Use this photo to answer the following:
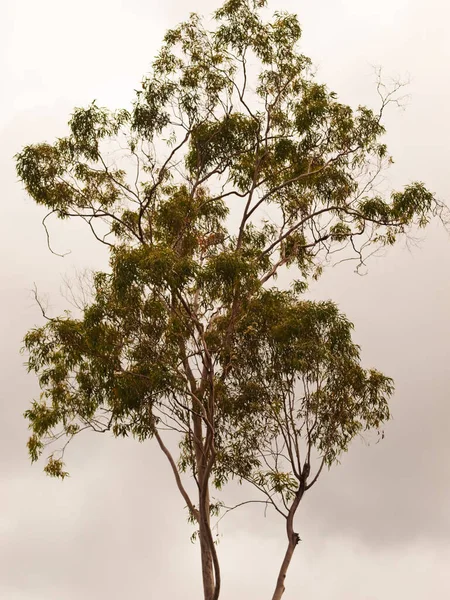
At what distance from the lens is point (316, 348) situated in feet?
44.6

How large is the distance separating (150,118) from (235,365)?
4467 millimetres

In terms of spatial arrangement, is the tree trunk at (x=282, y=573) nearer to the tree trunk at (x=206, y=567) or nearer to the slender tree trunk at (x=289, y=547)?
the slender tree trunk at (x=289, y=547)

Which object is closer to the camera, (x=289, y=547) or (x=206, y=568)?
(x=289, y=547)

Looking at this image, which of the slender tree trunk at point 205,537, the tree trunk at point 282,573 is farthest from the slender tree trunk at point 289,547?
the slender tree trunk at point 205,537

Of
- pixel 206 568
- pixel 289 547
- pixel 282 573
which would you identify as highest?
pixel 289 547

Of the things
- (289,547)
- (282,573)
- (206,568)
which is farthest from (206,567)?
(289,547)

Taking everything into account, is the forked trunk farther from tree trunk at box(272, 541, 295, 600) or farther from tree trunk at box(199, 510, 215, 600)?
tree trunk at box(272, 541, 295, 600)

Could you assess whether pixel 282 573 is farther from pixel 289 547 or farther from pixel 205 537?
pixel 205 537

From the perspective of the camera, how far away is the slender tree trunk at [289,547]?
1319 cm

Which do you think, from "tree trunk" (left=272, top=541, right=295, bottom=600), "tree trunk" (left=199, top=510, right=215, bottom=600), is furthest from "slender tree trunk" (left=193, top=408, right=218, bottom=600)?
"tree trunk" (left=272, top=541, right=295, bottom=600)

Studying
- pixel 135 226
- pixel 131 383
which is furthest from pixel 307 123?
pixel 131 383

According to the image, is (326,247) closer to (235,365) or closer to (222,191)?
(222,191)

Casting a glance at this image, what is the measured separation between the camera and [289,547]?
13.3 metres

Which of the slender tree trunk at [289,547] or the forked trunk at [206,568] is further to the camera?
the forked trunk at [206,568]
